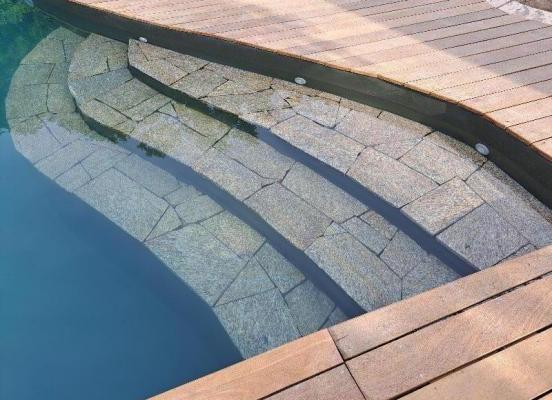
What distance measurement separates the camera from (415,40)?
4.32 metres

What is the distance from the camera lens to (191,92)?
14.3ft

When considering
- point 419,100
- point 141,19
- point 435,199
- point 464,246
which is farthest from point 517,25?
point 141,19

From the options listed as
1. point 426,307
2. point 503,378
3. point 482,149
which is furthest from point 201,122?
point 503,378

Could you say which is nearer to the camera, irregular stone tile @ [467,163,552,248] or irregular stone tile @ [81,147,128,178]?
irregular stone tile @ [467,163,552,248]

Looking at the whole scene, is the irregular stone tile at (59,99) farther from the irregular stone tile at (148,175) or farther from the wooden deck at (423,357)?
the wooden deck at (423,357)

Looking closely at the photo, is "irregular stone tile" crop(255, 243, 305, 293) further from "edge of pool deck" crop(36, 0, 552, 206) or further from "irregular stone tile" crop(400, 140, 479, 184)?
"edge of pool deck" crop(36, 0, 552, 206)

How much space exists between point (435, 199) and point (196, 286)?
1841 millimetres

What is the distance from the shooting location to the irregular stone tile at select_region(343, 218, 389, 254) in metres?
3.06

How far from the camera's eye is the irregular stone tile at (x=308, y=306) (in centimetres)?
285

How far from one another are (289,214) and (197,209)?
814 millimetres

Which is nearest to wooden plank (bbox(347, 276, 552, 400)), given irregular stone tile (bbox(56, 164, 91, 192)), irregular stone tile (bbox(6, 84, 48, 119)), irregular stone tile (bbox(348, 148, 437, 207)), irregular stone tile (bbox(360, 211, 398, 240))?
Answer: irregular stone tile (bbox(360, 211, 398, 240))

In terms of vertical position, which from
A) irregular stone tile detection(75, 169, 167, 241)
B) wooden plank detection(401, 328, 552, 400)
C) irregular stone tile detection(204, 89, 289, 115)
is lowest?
irregular stone tile detection(75, 169, 167, 241)

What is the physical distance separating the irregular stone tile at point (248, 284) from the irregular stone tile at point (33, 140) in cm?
250

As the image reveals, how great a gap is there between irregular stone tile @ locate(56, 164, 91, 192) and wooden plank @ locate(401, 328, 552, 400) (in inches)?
132
